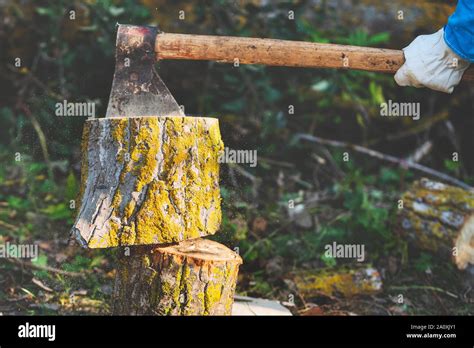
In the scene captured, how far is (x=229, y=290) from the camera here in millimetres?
2939

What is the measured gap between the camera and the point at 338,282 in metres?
3.96

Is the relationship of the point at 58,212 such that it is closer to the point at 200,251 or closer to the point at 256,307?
the point at 256,307

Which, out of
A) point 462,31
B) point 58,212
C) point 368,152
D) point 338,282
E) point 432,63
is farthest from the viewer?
point 368,152

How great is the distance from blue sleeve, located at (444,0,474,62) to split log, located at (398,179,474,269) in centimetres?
120

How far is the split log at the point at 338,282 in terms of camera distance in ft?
12.9

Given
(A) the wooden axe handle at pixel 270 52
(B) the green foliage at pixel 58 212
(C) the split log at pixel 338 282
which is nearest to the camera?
(A) the wooden axe handle at pixel 270 52

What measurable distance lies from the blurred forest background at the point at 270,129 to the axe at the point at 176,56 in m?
1.13

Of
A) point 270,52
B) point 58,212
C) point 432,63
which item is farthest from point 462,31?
point 58,212

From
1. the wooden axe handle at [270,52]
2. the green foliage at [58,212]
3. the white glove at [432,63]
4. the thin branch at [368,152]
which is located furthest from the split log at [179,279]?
the thin branch at [368,152]

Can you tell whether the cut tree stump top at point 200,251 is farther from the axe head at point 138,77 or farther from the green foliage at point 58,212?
the green foliage at point 58,212

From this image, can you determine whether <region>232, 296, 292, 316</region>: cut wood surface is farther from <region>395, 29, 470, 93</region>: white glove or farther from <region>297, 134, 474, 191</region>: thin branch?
<region>297, 134, 474, 191</region>: thin branch

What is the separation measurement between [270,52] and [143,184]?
0.91 metres

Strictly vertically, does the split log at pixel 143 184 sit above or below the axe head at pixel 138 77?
below

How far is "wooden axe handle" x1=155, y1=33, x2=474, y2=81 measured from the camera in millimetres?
3102
